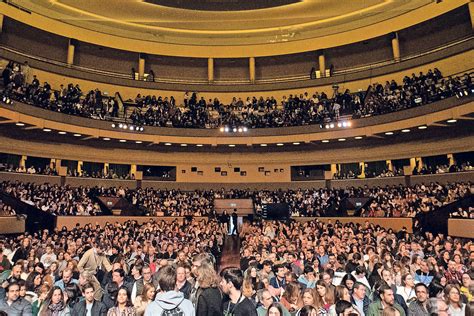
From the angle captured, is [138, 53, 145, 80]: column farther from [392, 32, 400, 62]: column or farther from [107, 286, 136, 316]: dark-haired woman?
[107, 286, 136, 316]: dark-haired woman

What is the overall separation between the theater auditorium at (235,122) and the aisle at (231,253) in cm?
23

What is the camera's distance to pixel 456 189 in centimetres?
1756

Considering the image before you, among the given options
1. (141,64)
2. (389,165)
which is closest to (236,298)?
(389,165)

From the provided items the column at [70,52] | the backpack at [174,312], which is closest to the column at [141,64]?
the column at [70,52]

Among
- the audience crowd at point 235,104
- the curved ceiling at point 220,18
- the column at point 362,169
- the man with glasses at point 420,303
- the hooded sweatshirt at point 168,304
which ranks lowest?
the man with glasses at point 420,303

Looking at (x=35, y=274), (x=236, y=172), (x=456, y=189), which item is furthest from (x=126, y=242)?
(x=236, y=172)

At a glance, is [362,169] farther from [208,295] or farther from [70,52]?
[208,295]

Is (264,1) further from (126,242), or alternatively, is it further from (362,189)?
(126,242)

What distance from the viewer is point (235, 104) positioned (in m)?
Answer: 27.4

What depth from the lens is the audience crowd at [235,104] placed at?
65.2 ft

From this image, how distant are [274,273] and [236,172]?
21.2m

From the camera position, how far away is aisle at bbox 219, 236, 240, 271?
13.5m

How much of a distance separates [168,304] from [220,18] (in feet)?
90.4

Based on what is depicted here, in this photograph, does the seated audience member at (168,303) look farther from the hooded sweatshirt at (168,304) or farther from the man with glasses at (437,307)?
the man with glasses at (437,307)
